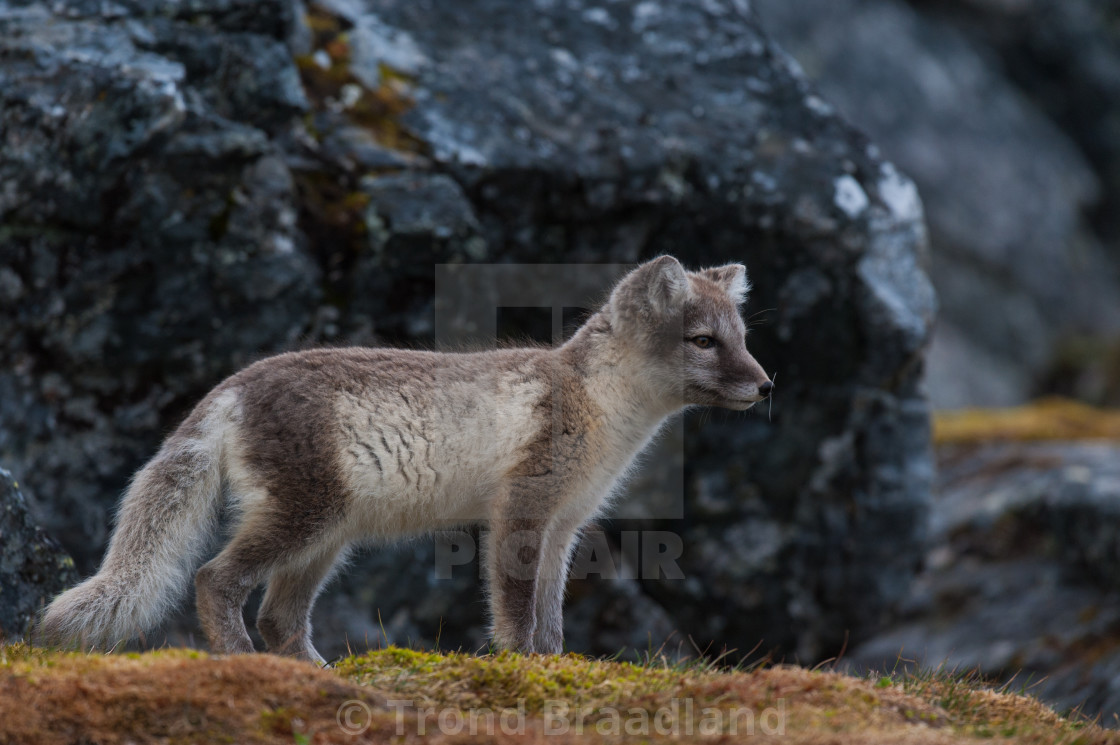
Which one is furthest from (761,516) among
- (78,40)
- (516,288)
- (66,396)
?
(78,40)

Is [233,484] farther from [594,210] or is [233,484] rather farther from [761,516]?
[761,516]

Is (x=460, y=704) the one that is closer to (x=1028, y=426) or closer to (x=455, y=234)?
(x=455, y=234)

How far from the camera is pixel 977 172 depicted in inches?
763

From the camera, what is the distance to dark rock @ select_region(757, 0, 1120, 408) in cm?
1900

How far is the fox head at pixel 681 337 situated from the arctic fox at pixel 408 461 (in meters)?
0.01

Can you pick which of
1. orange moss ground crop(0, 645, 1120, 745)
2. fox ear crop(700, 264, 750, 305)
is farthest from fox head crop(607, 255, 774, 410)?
orange moss ground crop(0, 645, 1120, 745)

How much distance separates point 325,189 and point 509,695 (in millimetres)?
4846

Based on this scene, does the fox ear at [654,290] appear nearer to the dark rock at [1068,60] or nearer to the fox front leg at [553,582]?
the fox front leg at [553,582]

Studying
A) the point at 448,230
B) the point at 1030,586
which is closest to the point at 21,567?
the point at 448,230

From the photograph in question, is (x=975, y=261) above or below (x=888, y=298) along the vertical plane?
below

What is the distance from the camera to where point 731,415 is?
28.9 feet

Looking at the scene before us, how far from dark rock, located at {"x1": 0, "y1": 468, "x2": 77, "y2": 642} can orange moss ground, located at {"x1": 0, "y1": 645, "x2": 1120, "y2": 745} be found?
0.76 meters

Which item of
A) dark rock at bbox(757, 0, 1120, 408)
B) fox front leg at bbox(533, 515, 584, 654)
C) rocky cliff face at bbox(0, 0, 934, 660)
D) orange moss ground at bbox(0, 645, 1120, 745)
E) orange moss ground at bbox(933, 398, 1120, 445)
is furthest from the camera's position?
dark rock at bbox(757, 0, 1120, 408)

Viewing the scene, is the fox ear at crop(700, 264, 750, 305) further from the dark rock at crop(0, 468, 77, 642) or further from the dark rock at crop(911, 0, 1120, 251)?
the dark rock at crop(911, 0, 1120, 251)
